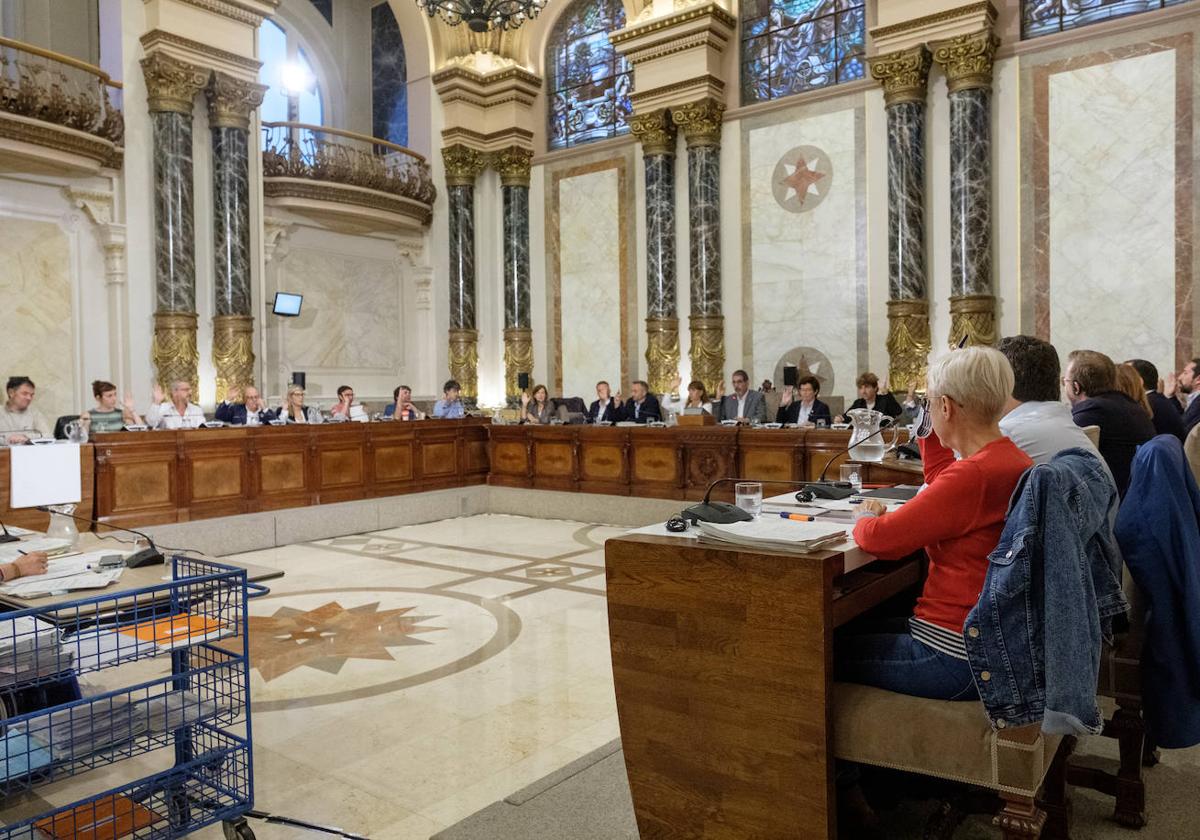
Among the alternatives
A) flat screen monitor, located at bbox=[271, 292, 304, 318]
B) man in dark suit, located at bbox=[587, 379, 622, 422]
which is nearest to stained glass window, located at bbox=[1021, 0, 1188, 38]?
man in dark suit, located at bbox=[587, 379, 622, 422]

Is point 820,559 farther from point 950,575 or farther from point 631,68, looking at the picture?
point 631,68

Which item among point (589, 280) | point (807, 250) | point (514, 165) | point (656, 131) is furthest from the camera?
point (514, 165)

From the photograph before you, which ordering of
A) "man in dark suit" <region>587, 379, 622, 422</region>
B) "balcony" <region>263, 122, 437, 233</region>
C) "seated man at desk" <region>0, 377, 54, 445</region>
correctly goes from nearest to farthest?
"seated man at desk" <region>0, 377, 54, 445</region> → "man in dark suit" <region>587, 379, 622, 422</region> → "balcony" <region>263, 122, 437, 233</region>

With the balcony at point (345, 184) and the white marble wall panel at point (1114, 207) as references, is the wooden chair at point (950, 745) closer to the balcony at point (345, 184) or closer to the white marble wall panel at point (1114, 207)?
the white marble wall panel at point (1114, 207)

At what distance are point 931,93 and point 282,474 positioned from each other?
822 centimetres

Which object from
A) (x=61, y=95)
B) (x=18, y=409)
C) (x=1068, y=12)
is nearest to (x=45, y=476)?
(x=18, y=409)

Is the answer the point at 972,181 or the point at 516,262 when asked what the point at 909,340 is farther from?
the point at 516,262

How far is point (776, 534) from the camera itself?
2199mm

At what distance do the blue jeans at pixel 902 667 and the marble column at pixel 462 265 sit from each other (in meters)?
11.8

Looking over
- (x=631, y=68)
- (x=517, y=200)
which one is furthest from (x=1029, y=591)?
(x=517, y=200)

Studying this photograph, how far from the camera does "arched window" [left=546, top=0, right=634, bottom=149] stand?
13.1 metres

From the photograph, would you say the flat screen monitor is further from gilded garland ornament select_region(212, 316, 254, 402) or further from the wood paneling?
the wood paneling

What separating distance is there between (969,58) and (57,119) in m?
9.74

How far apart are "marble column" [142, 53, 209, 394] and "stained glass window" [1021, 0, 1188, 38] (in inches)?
369
